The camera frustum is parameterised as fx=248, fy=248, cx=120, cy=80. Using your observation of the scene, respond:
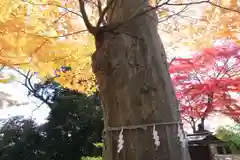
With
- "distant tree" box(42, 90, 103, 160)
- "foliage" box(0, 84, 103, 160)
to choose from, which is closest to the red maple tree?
"distant tree" box(42, 90, 103, 160)

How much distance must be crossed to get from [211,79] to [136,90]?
18.0ft

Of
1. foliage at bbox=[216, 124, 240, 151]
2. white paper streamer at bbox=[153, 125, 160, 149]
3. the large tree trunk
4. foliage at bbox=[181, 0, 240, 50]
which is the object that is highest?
foliage at bbox=[181, 0, 240, 50]

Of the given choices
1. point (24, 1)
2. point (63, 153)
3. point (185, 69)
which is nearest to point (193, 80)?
point (185, 69)

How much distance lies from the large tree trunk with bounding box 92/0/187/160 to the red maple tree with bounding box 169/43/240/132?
4802 mm

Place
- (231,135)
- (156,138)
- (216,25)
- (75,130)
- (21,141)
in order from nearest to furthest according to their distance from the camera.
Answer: (156,138)
(216,25)
(231,135)
(75,130)
(21,141)

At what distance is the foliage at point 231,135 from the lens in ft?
18.4

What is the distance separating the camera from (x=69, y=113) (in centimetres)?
831

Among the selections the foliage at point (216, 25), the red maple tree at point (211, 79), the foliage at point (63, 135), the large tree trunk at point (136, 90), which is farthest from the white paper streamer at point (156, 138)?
the foliage at point (63, 135)

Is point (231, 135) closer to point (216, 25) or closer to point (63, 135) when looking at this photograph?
point (216, 25)

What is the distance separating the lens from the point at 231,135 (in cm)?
565

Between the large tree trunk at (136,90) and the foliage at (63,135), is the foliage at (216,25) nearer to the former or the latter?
the large tree trunk at (136,90)

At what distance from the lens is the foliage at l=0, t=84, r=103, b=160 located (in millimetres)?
8016

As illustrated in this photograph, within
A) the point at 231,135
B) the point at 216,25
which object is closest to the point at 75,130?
the point at 231,135

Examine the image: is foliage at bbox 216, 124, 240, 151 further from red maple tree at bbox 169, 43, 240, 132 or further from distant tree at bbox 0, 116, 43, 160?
distant tree at bbox 0, 116, 43, 160
